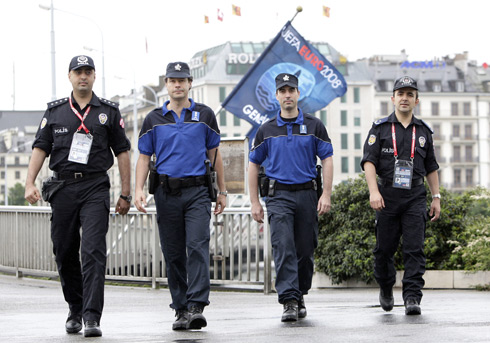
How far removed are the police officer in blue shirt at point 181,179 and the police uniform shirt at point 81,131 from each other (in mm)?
237

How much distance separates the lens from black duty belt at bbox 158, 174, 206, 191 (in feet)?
26.8

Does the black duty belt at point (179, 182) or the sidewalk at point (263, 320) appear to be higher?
the black duty belt at point (179, 182)

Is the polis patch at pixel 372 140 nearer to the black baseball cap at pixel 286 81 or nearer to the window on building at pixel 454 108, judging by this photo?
the black baseball cap at pixel 286 81

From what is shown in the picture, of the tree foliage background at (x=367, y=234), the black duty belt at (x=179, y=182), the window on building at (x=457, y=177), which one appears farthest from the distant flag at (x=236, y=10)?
the window on building at (x=457, y=177)

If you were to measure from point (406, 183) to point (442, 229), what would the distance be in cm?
496

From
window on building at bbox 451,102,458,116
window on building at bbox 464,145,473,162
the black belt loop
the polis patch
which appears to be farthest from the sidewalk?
window on building at bbox 464,145,473,162

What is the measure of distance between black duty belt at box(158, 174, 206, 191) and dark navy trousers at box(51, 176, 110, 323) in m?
0.45

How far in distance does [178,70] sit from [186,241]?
1.21 meters

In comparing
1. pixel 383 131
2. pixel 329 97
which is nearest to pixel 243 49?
pixel 329 97

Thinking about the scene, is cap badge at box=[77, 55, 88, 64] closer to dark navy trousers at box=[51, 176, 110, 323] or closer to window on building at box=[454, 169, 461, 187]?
dark navy trousers at box=[51, 176, 110, 323]

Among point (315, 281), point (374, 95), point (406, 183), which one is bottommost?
point (315, 281)

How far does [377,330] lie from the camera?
7.61 metres

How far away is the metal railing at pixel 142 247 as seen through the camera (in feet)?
Answer: 42.4

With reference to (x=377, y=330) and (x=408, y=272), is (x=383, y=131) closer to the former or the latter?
(x=408, y=272)
